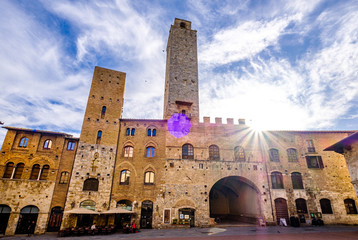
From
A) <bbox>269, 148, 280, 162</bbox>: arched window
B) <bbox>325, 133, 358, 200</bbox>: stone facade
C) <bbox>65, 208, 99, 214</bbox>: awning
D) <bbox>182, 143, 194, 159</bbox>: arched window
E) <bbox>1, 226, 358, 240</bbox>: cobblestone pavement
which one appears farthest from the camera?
<bbox>269, 148, 280, 162</bbox>: arched window

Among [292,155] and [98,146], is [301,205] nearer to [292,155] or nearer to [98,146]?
[292,155]

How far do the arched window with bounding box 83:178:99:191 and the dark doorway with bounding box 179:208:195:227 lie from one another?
965 centimetres

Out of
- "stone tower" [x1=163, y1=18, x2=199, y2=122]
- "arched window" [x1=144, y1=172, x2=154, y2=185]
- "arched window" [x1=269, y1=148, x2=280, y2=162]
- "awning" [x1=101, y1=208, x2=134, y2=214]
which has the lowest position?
"awning" [x1=101, y1=208, x2=134, y2=214]

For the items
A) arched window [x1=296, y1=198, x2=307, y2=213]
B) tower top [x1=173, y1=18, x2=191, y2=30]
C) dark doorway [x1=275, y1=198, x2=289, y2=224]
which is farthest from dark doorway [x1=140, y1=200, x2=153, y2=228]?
tower top [x1=173, y1=18, x2=191, y2=30]

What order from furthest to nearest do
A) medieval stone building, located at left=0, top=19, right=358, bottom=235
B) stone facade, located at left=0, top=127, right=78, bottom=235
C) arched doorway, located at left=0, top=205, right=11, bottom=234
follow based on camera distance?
medieval stone building, located at left=0, top=19, right=358, bottom=235
stone facade, located at left=0, top=127, right=78, bottom=235
arched doorway, located at left=0, top=205, right=11, bottom=234

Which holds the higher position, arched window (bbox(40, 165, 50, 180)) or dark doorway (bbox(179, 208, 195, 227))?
arched window (bbox(40, 165, 50, 180))

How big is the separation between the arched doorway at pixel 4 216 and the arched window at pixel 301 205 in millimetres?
30961

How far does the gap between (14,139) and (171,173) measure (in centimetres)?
1754

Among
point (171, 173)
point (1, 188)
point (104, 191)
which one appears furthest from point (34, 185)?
point (171, 173)

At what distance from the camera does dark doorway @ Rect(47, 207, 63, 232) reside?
1973cm

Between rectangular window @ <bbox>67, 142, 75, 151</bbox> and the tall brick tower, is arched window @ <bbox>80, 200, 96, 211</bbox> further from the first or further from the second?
rectangular window @ <bbox>67, 142, 75, 151</bbox>

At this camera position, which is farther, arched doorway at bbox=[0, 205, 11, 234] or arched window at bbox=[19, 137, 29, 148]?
arched window at bbox=[19, 137, 29, 148]

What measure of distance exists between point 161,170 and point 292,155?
16.9 metres

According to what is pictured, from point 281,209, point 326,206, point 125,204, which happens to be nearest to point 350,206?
point 326,206
